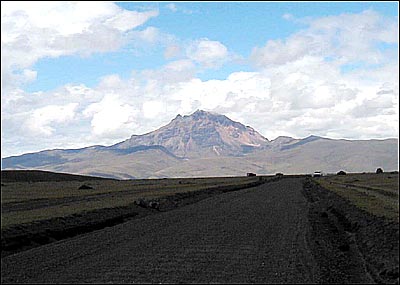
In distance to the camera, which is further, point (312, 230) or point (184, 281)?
point (312, 230)

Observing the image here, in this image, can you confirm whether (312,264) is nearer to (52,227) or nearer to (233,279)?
(233,279)

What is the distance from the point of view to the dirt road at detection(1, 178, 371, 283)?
16234mm

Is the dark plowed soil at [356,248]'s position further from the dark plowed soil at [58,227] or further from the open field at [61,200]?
the open field at [61,200]

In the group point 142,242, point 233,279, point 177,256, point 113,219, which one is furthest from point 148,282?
point 113,219

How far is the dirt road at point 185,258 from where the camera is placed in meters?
16.2

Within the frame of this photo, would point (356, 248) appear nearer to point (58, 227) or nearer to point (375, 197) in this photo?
point (58, 227)

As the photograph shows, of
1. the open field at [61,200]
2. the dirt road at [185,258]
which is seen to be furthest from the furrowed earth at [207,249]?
the open field at [61,200]

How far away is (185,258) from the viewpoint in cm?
1920

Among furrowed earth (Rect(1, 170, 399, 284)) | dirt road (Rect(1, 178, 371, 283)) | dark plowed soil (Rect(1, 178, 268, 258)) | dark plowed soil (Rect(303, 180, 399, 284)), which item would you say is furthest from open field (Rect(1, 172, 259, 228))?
dark plowed soil (Rect(303, 180, 399, 284))

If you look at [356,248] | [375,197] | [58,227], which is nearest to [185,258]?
[356,248]

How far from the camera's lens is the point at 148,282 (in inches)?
604

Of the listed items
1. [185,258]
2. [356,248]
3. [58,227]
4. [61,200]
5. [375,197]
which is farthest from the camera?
[61,200]

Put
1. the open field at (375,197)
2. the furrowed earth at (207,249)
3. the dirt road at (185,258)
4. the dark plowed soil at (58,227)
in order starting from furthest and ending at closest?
1. the open field at (375,197)
2. the dark plowed soil at (58,227)
3. the furrowed earth at (207,249)
4. the dirt road at (185,258)

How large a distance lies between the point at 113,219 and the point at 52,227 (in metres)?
7.11
